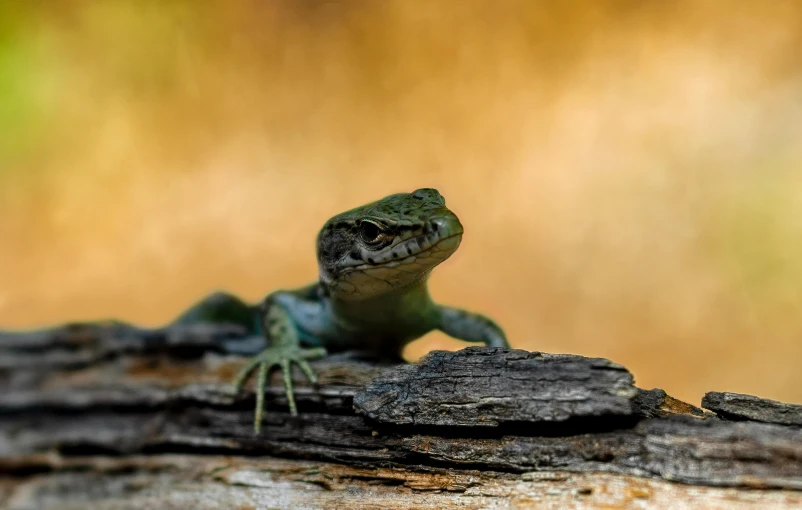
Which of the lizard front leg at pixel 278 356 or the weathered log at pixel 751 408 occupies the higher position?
the lizard front leg at pixel 278 356

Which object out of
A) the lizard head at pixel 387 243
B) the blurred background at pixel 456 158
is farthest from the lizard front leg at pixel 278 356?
the blurred background at pixel 456 158

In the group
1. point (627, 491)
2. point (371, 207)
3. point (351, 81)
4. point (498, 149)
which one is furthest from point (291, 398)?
point (351, 81)

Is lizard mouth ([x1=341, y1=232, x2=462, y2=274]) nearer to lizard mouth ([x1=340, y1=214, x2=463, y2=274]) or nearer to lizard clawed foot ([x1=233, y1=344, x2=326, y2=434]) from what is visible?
lizard mouth ([x1=340, y1=214, x2=463, y2=274])

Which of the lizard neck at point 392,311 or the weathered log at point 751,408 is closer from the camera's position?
the weathered log at point 751,408

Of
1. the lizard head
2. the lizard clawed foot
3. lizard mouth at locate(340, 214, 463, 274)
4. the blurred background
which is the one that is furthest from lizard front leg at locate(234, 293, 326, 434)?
the blurred background

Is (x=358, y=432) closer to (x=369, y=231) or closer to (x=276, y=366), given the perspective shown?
(x=276, y=366)

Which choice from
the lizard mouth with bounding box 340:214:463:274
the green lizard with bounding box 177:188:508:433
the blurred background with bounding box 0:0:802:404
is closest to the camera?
the lizard mouth with bounding box 340:214:463:274

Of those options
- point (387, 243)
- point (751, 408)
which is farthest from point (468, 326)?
Answer: point (751, 408)

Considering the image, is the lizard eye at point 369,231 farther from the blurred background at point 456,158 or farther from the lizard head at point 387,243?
the blurred background at point 456,158
